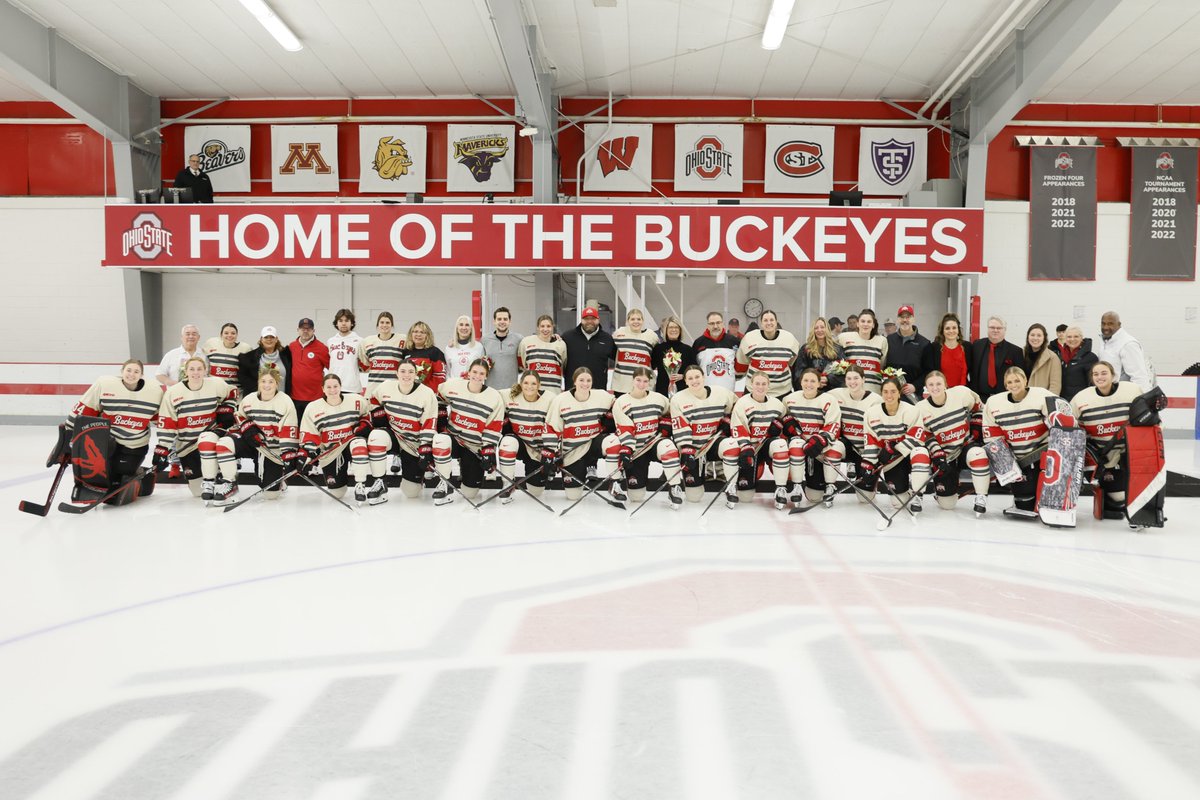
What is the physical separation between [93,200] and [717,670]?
1317 cm

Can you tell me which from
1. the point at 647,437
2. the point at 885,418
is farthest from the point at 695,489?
the point at 885,418

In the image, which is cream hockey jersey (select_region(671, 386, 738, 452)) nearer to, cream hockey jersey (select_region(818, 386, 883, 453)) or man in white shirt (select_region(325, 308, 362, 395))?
cream hockey jersey (select_region(818, 386, 883, 453))

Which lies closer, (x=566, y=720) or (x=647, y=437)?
(x=566, y=720)

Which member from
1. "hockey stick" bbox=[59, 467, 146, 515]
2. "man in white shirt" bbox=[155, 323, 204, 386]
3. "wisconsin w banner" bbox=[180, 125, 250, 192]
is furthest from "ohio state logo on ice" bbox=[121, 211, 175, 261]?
"hockey stick" bbox=[59, 467, 146, 515]

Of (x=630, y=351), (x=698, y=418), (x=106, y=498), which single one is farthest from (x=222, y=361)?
(x=698, y=418)

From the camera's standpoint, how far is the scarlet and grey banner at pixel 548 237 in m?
10.6

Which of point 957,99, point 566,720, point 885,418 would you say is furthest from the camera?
point 957,99

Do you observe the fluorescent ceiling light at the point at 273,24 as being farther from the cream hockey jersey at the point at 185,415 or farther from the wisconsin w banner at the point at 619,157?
the cream hockey jersey at the point at 185,415

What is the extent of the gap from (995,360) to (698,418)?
254 cm

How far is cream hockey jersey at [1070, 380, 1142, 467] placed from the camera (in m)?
5.60

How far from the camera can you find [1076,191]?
1244cm

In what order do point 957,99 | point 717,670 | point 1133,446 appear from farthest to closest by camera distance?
1. point 957,99
2. point 1133,446
3. point 717,670

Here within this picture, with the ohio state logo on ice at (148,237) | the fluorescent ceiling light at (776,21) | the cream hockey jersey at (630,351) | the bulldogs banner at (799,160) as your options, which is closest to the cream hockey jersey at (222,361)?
the cream hockey jersey at (630,351)

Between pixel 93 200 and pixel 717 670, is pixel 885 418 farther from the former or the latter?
pixel 93 200
